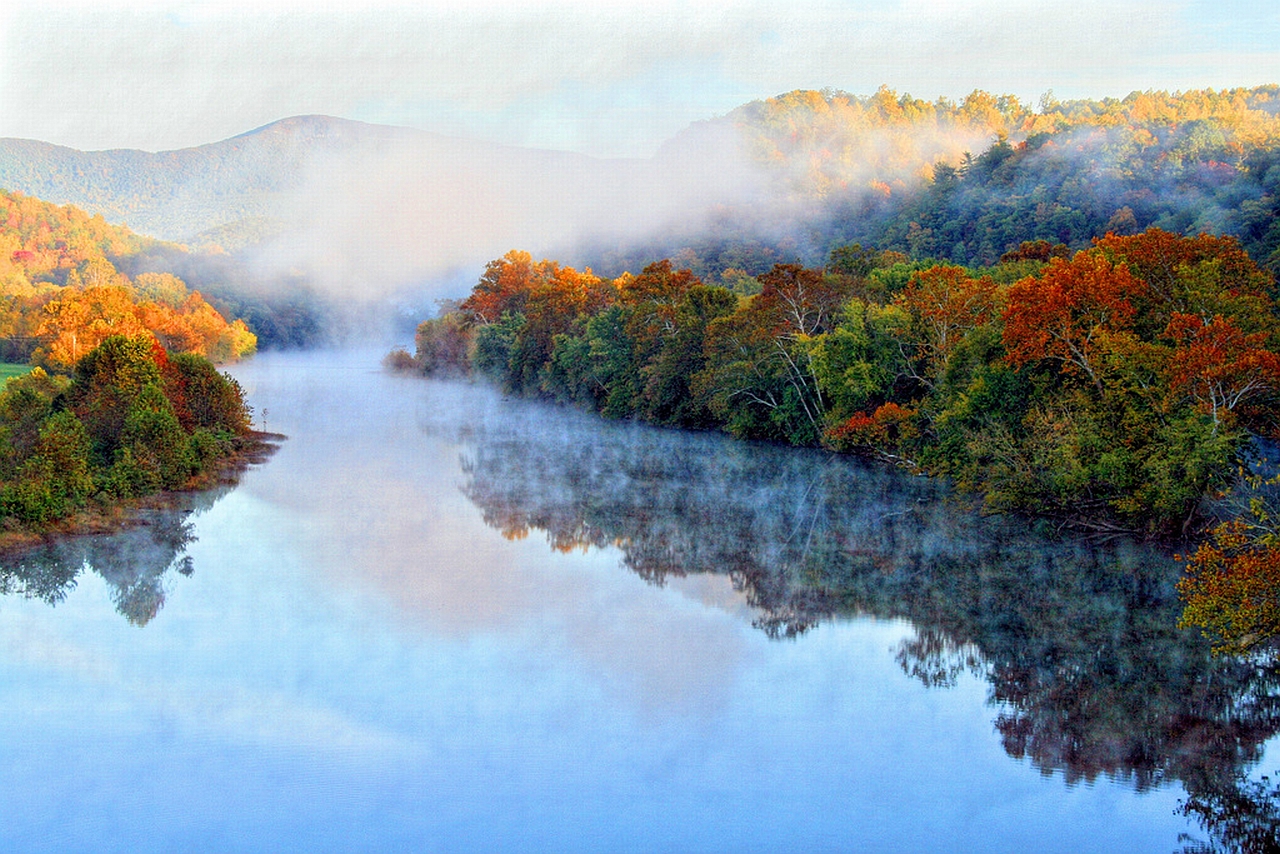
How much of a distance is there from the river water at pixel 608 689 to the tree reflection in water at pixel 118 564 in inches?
3.6

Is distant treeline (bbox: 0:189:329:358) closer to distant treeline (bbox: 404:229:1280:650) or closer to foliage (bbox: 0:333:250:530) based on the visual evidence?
foliage (bbox: 0:333:250:530)

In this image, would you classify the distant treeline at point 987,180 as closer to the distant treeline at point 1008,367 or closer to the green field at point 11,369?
the distant treeline at point 1008,367

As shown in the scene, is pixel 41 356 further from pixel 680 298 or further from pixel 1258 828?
pixel 1258 828

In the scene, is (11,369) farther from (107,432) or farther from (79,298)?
(107,432)

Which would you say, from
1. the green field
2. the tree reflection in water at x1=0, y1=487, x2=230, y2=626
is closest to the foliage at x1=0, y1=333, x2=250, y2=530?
the tree reflection in water at x1=0, y1=487, x2=230, y2=626

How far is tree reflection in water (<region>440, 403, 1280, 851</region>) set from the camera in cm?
1141

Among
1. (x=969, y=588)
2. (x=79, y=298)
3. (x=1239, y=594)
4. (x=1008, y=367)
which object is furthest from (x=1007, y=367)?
(x=79, y=298)

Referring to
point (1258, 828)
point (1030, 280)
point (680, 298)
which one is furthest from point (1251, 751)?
point (680, 298)

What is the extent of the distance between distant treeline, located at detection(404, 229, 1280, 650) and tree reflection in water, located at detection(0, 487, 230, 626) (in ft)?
53.3

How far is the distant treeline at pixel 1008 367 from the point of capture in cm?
1953

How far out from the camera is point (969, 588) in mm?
17906

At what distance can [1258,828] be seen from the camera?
964cm

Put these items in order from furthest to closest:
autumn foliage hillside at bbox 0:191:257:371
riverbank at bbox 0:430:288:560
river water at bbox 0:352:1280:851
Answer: autumn foliage hillside at bbox 0:191:257:371 → riverbank at bbox 0:430:288:560 → river water at bbox 0:352:1280:851

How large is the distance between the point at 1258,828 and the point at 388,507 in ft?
63.7
